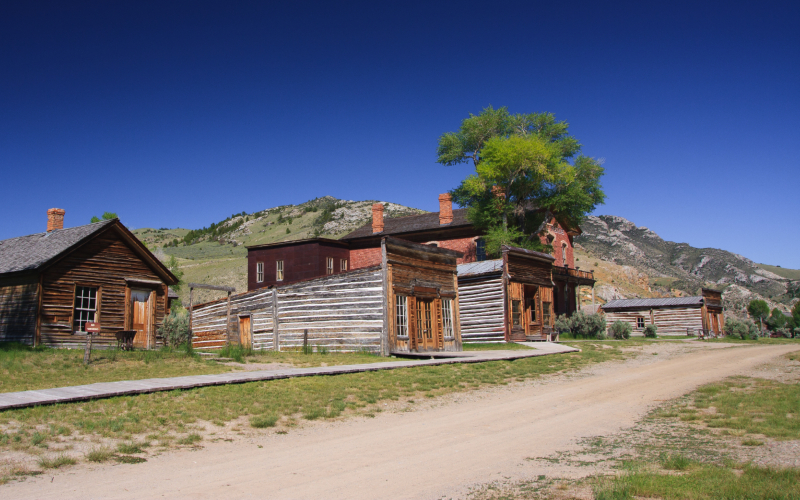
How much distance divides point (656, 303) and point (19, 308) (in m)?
42.7

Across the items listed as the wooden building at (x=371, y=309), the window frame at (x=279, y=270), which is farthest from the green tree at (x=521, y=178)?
the wooden building at (x=371, y=309)

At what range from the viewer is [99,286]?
22234 millimetres

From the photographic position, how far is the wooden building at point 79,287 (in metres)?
20.6

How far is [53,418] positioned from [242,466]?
340 cm

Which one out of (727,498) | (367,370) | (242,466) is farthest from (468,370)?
(727,498)

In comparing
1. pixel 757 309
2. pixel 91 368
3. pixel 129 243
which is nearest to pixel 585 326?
pixel 129 243

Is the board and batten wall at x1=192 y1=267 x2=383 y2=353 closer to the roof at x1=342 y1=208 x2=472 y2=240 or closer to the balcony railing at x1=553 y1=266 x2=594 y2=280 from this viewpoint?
the roof at x1=342 y1=208 x2=472 y2=240

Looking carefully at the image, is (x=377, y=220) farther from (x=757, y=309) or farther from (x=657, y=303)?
(x=757, y=309)

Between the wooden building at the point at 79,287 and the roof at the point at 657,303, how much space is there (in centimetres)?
3663

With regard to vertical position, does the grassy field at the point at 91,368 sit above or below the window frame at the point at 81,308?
below

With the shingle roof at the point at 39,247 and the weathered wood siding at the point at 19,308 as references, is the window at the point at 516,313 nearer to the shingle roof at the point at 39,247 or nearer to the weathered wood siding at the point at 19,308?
the shingle roof at the point at 39,247

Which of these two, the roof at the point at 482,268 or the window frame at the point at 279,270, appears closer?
the roof at the point at 482,268

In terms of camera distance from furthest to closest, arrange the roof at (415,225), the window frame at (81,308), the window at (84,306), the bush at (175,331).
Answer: the roof at (415,225) → the bush at (175,331) → the window at (84,306) → the window frame at (81,308)

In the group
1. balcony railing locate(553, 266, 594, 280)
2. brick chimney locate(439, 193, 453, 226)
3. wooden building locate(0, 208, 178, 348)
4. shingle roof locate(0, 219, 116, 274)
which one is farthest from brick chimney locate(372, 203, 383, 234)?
shingle roof locate(0, 219, 116, 274)
